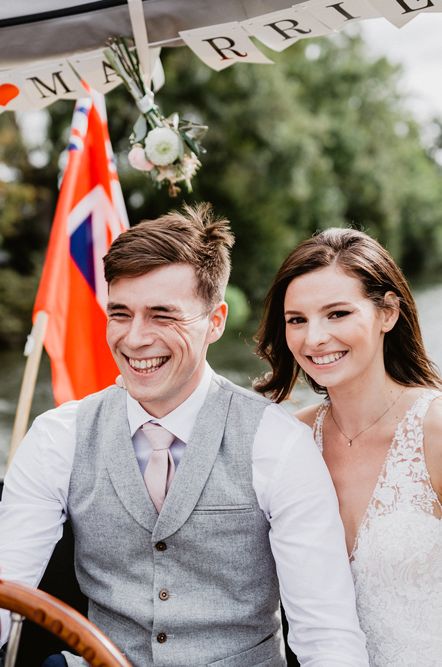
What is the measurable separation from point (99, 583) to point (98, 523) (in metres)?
0.17

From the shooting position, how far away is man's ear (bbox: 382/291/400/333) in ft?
7.57

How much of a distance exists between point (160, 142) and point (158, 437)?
1218mm

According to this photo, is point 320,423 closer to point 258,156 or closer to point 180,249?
point 180,249

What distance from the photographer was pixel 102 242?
11.2 ft

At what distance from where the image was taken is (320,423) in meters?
2.48

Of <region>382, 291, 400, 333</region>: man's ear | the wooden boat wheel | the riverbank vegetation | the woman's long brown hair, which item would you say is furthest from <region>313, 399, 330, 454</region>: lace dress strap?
the riverbank vegetation

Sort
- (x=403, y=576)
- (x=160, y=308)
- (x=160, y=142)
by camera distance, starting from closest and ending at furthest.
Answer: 1. (x=160, y=308)
2. (x=403, y=576)
3. (x=160, y=142)

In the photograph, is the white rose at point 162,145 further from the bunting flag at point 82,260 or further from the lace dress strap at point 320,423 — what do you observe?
the lace dress strap at point 320,423

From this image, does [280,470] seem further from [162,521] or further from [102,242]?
[102,242]

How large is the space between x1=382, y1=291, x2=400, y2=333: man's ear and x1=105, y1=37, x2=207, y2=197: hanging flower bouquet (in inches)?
35.9

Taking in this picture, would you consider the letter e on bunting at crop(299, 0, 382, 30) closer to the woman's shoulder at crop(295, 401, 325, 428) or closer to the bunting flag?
the woman's shoulder at crop(295, 401, 325, 428)

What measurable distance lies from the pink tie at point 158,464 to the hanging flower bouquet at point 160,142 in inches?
42.9

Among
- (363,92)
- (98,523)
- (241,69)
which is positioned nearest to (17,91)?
(98,523)

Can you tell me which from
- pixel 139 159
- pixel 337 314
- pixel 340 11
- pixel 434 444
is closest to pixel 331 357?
pixel 337 314
